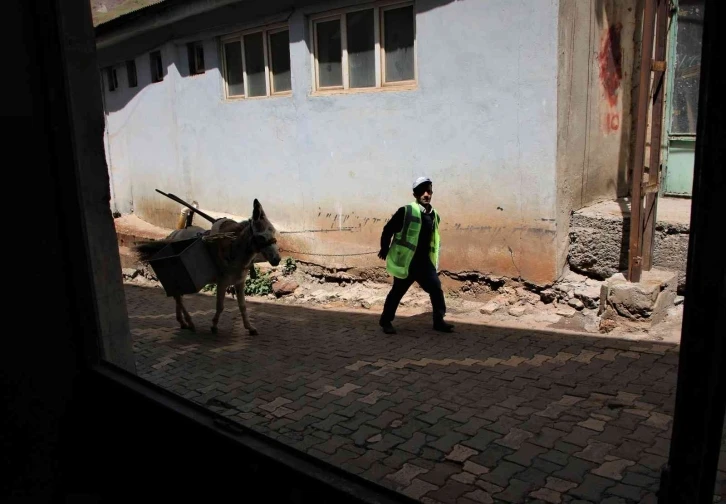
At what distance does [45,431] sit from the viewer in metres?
3.07

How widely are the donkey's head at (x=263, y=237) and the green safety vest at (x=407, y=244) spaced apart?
1.34 meters

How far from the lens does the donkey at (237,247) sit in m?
6.73

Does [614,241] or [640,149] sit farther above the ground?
[640,149]

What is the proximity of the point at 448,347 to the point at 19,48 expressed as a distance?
5025mm

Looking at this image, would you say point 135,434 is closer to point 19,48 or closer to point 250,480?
point 250,480

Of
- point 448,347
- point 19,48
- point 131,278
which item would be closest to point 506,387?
point 448,347

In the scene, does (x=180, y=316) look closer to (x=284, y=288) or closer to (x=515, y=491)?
(x=284, y=288)

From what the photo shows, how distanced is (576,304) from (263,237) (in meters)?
3.98

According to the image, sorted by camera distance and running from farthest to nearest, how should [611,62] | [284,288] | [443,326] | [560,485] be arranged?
[284,288] < [611,62] < [443,326] < [560,485]

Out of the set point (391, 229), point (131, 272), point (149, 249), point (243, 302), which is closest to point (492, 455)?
point (391, 229)

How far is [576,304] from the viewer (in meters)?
7.58

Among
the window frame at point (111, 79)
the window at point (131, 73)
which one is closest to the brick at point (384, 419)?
the window at point (131, 73)

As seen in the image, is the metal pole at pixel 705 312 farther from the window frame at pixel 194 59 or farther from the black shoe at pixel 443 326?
the window frame at pixel 194 59

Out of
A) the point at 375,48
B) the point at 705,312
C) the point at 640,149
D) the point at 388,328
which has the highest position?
the point at 375,48
